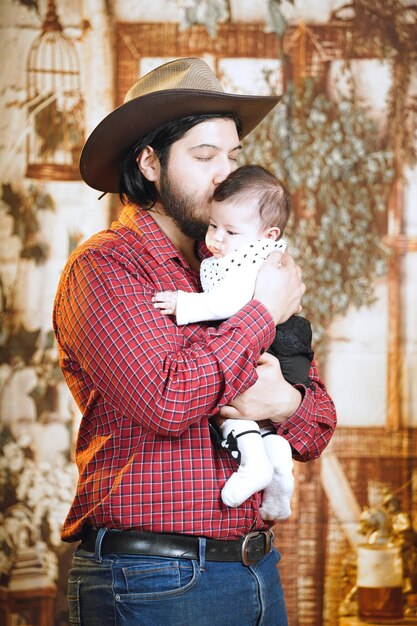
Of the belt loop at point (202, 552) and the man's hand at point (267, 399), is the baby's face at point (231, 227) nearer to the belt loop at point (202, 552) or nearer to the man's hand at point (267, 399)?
the man's hand at point (267, 399)

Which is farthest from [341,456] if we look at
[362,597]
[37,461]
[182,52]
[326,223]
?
[182,52]

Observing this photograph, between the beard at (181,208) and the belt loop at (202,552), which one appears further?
the beard at (181,208)

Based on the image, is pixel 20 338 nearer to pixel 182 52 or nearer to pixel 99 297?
pixel 182 52

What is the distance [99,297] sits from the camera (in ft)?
5.93

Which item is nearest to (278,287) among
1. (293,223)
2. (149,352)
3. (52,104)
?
(149,352)

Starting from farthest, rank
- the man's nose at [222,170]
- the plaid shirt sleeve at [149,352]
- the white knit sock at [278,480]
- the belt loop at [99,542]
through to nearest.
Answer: the man's nose at [222,170]
the white knit sock at [278,480]
the belt loop at [99,542]
the plaid shirt sleeve at [149,352]

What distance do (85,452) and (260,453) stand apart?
38cm

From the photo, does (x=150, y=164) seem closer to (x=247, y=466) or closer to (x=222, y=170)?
(x=222, y=170)

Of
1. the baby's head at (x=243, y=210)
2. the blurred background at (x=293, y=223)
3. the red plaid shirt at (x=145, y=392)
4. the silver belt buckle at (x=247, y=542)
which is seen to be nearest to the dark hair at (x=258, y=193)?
the baby's head at (x=243, y=210)

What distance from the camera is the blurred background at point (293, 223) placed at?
377cm

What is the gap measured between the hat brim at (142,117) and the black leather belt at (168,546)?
0.92 metres

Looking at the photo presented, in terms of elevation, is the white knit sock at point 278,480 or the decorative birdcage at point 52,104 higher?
the decorative birdcage at point 52,104

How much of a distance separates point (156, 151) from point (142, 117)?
107mm

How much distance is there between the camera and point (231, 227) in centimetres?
203
